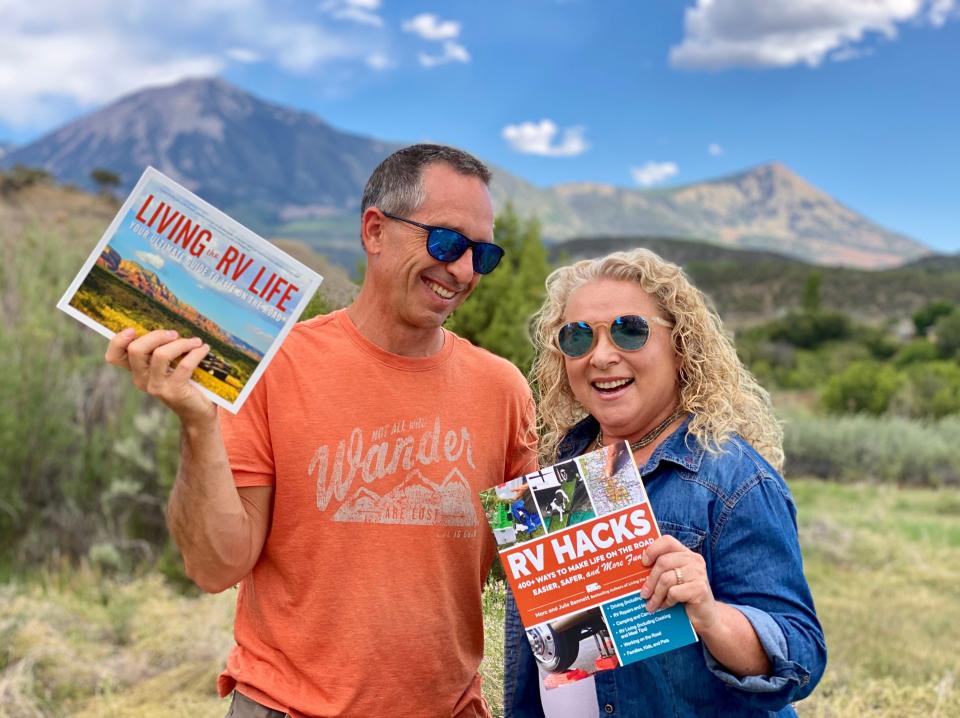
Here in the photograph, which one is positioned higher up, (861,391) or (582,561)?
(861,391)

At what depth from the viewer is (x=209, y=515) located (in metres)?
1.97

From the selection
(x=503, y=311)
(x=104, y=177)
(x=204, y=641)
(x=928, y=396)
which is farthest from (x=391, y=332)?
(x=104, y=177)

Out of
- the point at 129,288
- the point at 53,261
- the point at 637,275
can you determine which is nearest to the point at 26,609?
the point at 129,288

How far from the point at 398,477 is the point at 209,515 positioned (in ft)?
1.46

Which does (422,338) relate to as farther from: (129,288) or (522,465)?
(129,288)

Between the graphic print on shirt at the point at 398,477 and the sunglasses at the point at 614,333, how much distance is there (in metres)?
0.40

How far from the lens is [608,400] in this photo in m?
2.01

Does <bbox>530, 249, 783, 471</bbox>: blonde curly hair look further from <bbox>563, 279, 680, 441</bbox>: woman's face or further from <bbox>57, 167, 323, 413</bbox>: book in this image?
<bbox>57, 167, 323, 413</bbox>: book

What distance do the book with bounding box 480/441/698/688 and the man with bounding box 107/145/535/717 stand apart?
39cm

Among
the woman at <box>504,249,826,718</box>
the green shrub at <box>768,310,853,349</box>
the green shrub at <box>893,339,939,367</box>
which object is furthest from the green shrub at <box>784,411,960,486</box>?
the green shrub at <box>768,310,853,349</box>

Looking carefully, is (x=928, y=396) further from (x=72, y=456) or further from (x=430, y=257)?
(x=430, y=257)

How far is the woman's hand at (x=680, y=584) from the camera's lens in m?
1.64

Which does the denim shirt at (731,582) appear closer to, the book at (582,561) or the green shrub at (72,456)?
the book at (582,561)

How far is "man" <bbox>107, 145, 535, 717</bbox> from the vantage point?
2.11 metres
